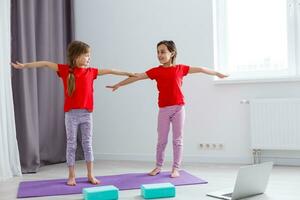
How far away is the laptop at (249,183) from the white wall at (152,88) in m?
1.25

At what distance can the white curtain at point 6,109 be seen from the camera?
3.49 meters

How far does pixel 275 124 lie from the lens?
3.68 m

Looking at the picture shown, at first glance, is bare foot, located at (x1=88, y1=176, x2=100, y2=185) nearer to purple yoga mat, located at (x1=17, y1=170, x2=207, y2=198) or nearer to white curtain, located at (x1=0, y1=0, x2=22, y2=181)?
purple yoga mat, located at (x1=17, y1=170, x2=207, y2=198)

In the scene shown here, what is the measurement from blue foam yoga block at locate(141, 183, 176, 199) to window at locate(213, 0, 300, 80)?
1.62 metres

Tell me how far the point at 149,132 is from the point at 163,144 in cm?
87

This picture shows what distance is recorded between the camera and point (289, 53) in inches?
150

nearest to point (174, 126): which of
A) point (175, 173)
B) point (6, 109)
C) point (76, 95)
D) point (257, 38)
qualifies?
point (175, 173)

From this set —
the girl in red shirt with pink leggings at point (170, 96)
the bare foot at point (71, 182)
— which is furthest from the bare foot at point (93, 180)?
the girl in red shirt with pink leggings at point (170, 96)

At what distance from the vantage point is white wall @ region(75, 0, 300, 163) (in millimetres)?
3953

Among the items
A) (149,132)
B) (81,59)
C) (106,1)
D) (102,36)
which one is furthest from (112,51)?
(81,59)

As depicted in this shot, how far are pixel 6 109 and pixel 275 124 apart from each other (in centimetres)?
234

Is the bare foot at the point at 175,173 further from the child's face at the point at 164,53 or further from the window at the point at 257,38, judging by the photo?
the window at the point at 257,38

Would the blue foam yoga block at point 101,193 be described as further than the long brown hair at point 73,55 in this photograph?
No

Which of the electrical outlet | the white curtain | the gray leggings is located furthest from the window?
the white curtain
